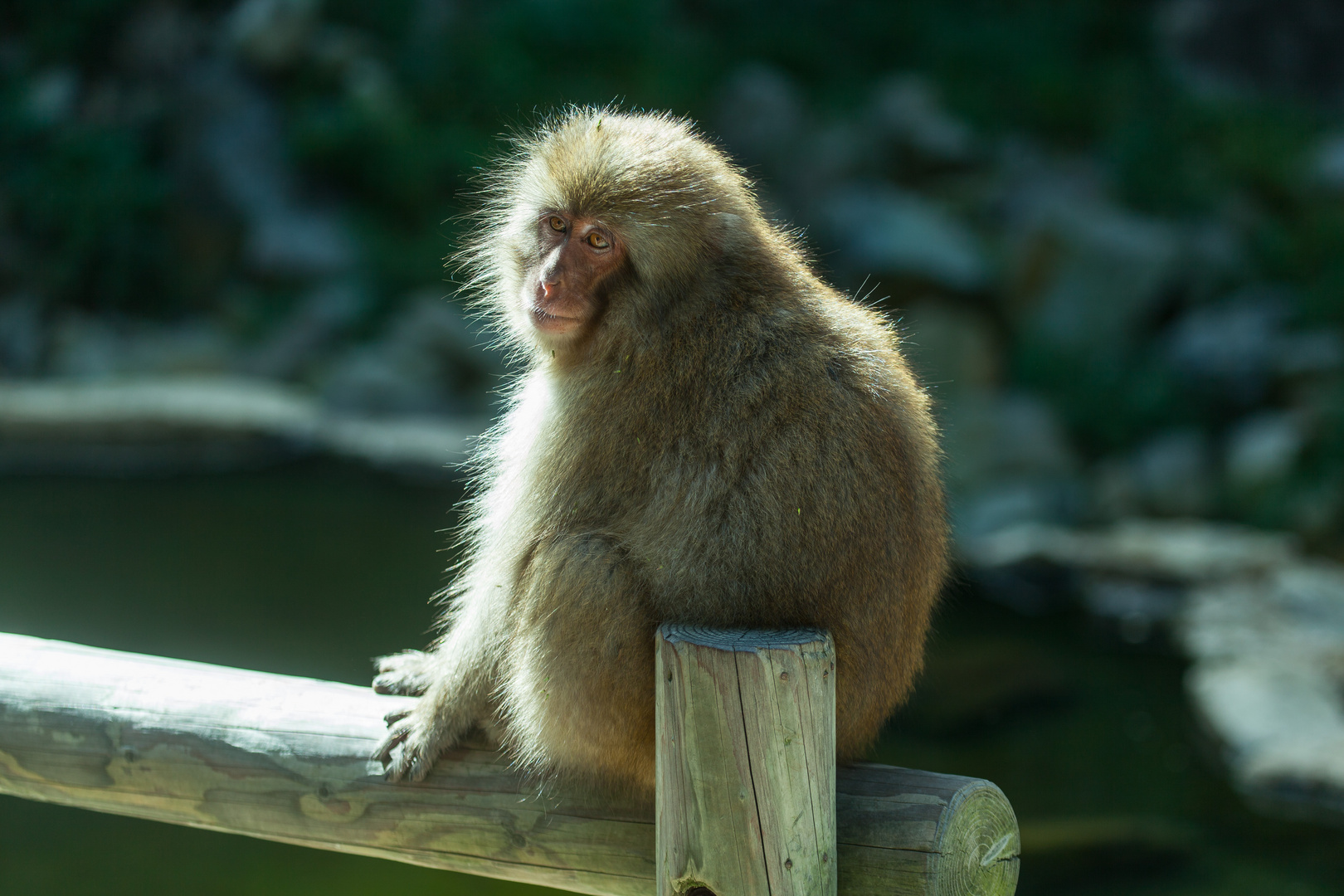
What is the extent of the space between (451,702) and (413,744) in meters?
0.13

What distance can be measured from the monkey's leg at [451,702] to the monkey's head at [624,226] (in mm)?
595

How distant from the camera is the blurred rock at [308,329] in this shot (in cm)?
1141

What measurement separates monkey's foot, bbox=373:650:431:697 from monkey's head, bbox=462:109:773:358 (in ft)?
2.71

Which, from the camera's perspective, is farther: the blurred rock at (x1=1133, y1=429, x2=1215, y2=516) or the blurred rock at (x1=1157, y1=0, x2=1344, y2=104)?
the blurred rock at (x1=1157, y1=0, x2=1344, y2=104)

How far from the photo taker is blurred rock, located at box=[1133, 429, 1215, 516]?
921 cm

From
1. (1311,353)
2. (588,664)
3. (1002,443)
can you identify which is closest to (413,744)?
(588,664)

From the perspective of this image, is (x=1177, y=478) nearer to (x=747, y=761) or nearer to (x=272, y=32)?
(x=747, y=761)

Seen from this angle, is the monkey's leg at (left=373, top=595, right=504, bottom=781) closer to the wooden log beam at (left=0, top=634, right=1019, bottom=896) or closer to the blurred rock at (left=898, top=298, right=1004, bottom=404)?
the wooden log beam at (left=0, top=634, right=1019, bottom=896)

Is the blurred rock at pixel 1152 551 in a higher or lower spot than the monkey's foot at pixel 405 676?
higher

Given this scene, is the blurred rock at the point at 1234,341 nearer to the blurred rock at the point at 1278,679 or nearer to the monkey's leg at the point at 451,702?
the blurred rock at the point at 1278,679

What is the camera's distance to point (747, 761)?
76.0 inches

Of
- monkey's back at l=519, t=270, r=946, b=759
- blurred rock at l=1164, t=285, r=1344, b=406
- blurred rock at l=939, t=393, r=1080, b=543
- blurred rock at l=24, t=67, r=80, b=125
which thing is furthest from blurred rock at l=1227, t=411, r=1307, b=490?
blurred rock at l=24, t=67, r=80, b=125

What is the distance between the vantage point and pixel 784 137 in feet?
45.2

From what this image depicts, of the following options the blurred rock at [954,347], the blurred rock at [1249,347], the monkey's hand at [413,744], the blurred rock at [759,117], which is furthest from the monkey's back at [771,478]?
the blurred rock at [759,117]
